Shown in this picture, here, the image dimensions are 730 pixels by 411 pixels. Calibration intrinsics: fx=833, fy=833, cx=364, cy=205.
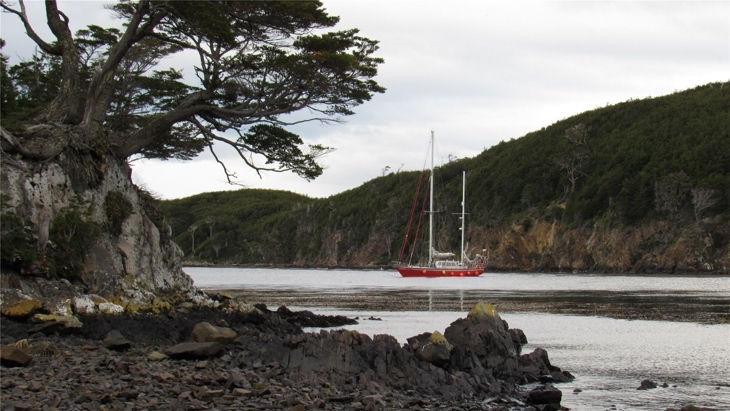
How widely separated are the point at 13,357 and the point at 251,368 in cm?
391

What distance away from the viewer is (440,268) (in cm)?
8281

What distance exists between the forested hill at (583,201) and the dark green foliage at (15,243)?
7687 cm

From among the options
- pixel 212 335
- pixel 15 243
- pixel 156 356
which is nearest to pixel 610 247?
pixel 212 335

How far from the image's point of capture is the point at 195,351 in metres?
15.1

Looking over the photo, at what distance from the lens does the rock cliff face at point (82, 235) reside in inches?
757

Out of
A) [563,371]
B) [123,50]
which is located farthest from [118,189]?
[563,371]

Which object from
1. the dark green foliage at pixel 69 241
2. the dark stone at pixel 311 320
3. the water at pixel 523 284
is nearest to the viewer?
the dark green foliage at pixel 69 241

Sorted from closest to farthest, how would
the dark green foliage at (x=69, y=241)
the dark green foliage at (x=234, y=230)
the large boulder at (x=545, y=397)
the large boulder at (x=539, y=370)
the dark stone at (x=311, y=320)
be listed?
1. the large boulder at (x=545, y=397)
2. the large boulder at (x=539, y=370)
3. the dark green foliage at (x=69, y=241)
4. the dark stone at (x=311, y=320)
5. the dark green foliage at (x=234, y=230)

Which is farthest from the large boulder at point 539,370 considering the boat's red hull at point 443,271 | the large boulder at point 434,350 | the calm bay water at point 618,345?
the boat's red hull at point 443,271

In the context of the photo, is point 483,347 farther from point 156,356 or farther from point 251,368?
point 156,356

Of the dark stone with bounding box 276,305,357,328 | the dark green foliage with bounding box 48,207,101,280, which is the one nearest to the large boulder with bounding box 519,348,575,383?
the dark stone with bounding box 276,305,357,328

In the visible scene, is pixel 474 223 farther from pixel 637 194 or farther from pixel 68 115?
pixel 68 115

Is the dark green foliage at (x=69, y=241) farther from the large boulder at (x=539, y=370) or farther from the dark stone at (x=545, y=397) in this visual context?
the dark stone at (x=545, y=397)

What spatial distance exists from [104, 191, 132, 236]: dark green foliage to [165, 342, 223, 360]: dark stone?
8.40m
